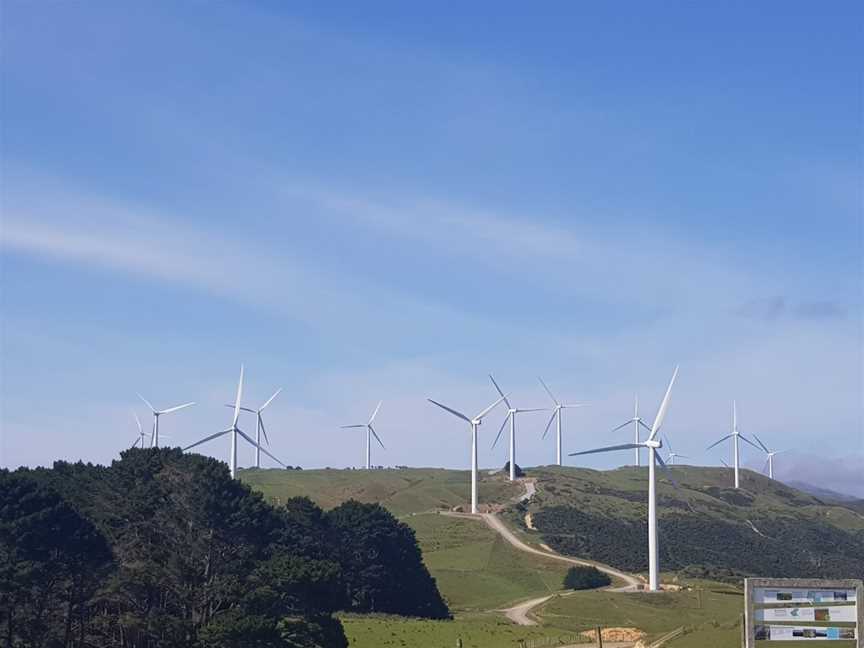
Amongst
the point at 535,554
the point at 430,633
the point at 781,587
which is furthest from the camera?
the point at 535,554

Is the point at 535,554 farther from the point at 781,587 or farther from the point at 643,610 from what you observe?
the point at 781,587

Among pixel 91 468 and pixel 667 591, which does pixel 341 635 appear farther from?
pixel 667 591

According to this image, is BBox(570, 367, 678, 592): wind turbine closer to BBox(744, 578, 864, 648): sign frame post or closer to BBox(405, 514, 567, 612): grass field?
BBox(405, 514, 567, 612): grass field

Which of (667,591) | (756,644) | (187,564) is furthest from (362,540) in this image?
(756,644)

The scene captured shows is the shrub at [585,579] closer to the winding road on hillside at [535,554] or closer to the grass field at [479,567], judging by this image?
the grass field at [479,567]

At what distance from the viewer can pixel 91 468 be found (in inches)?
4660

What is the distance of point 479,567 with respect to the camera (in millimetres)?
161125

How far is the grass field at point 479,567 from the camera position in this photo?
14475 cm

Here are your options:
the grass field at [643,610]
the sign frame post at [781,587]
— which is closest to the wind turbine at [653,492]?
the grass field at [643,610]

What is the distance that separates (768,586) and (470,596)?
107 meters

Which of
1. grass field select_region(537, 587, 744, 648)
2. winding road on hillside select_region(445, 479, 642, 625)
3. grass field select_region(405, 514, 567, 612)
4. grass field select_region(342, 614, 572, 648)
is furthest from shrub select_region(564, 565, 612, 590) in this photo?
grass field select_region(342, 614, 572, 648)

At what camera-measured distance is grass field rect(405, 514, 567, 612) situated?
145 metres

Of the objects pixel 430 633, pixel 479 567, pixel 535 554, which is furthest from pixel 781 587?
pixel 535 554

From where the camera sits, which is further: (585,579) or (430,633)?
(585,579)
